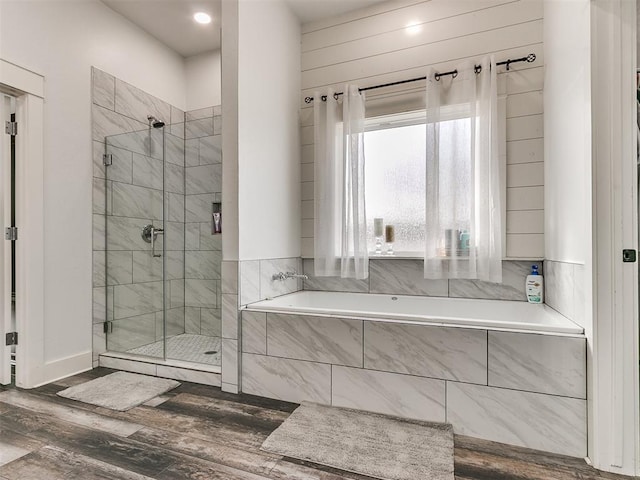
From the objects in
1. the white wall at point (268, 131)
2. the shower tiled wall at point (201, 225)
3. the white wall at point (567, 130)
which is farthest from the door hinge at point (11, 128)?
the white wall at point (567, 130)

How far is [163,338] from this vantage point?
2.97m

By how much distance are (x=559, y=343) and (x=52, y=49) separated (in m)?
3.52

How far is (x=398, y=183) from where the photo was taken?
2898mm

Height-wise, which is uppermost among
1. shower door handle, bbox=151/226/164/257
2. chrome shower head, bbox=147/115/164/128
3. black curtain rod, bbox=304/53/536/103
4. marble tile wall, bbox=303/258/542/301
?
black curtain rod, bbox=304/53/536/103

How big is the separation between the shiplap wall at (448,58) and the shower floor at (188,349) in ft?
3.69

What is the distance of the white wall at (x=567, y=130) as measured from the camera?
1653 mm

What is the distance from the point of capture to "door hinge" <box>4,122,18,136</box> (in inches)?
93.5

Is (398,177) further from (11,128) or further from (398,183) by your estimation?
(11,128)

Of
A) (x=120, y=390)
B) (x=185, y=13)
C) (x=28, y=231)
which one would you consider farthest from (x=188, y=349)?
(x=185, y=13)

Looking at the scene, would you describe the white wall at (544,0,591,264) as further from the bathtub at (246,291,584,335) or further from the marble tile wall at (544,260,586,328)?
the bathtub at (246,291,584,335)

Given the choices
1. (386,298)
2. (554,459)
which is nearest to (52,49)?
(386,298)

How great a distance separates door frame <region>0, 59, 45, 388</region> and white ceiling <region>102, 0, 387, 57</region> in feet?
3.63

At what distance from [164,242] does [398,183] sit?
A: 199cm

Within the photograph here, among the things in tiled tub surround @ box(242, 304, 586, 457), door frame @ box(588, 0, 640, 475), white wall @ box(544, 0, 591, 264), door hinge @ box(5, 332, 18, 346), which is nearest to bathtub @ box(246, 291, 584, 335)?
tiled tub surround @ box(242, 304, 586, 457)
